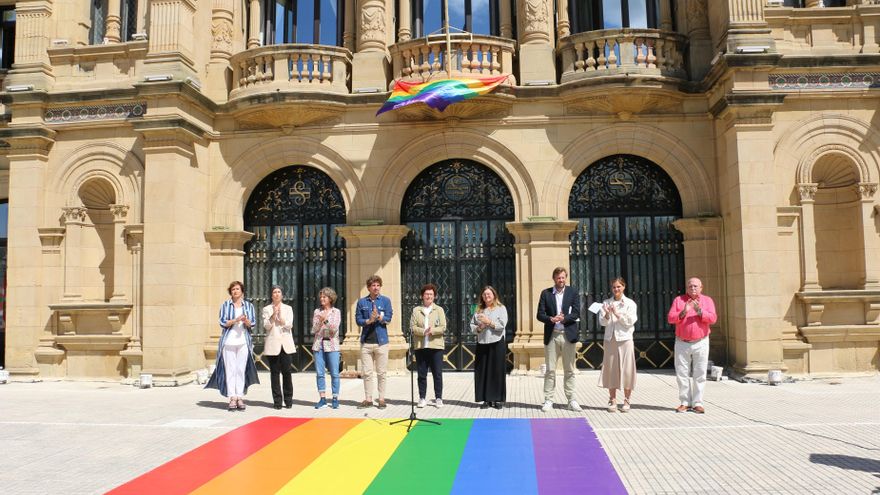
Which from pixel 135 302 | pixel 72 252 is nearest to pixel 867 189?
pixel 135 302

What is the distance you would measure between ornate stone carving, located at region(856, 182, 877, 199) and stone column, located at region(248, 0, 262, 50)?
40.4 feet

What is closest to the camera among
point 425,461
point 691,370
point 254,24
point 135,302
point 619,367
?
point 425,461

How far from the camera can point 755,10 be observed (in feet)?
38.4

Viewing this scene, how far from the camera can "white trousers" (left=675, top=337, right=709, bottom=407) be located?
28.3ft

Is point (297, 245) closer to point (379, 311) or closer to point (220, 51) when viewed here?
point (220, 51)

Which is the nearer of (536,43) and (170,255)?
(170,255)

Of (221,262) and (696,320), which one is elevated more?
(221,262)

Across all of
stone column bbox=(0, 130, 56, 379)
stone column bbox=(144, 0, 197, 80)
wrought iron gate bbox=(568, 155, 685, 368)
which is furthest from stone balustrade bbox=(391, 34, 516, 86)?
stone column bbox=(0, 130, 56, 379)

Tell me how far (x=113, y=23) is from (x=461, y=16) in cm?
742

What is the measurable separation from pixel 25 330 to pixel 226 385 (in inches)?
239

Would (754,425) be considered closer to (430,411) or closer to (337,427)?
(430,411)

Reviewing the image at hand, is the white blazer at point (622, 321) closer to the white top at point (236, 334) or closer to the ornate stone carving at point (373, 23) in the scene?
the white top at point (236, 334)

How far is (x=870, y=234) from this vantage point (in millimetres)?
11703

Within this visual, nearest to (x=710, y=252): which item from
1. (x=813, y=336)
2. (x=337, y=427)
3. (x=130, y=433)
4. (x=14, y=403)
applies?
(x=813, y=336)
